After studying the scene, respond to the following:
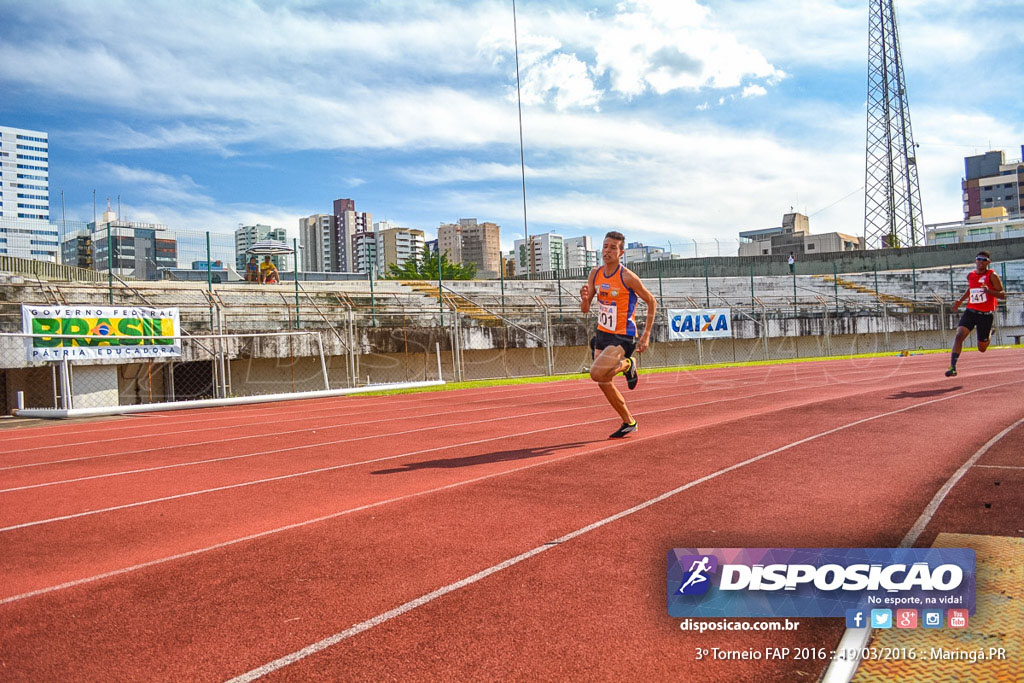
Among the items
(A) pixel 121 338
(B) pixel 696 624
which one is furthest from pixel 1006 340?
(B) pixel 696 624

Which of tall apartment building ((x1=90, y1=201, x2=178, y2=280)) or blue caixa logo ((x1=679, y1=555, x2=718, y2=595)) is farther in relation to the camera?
tall apartment building ((x1=90, y1=201, x2=178, y2=280))

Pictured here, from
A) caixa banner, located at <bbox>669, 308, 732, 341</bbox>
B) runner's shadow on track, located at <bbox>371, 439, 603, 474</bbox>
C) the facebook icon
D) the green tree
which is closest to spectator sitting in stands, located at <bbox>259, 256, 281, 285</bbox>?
caixa banner, located at <bbox>669, 308, 732, 341</bbox>

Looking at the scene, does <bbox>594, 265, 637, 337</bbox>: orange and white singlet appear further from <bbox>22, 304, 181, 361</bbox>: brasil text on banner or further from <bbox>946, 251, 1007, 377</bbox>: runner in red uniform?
<bbox>22, 304, 181, 361</bbox>: brasil text on banner

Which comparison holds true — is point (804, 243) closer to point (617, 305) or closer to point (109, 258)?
point (109, 258)

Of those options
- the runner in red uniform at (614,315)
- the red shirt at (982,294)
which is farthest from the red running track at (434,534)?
the red shirt at (982,294)

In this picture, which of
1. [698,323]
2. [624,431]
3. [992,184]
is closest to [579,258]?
[698,323]

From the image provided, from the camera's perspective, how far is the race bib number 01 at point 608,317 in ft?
25.0

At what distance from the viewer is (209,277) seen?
21953 mm

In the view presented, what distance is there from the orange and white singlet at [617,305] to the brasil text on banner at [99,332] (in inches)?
442

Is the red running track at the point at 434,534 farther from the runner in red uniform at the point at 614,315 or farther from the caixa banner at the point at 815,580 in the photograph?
the runner in red uniform at the point at 614,315

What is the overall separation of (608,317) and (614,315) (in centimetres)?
7

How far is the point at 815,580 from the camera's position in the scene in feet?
10.5

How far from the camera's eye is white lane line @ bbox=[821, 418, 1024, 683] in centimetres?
241

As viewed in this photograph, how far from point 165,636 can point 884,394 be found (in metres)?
11.1
